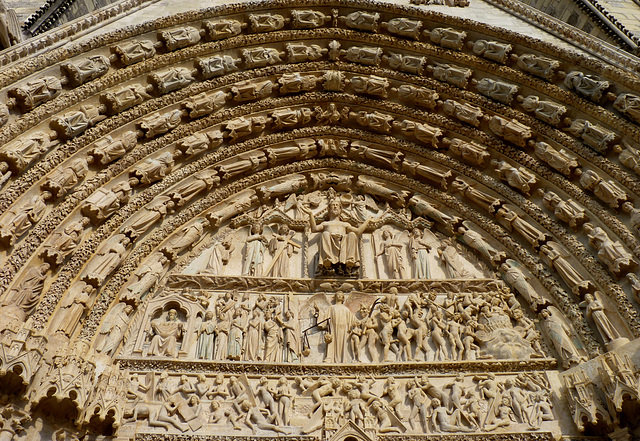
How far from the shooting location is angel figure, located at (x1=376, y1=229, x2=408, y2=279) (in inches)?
271

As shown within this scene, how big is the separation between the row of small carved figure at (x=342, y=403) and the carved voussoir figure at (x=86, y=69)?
3020 millimetres

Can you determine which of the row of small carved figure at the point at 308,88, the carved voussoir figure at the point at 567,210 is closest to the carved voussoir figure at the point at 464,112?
the row of small carved figure at the point at 308,88

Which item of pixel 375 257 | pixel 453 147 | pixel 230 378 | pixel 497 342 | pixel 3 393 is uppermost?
pixel 453 147

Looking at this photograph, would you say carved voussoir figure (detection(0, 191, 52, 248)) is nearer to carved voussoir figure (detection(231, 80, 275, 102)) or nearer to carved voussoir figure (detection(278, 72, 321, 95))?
carved voussoir figure (detection(231, 80, 275, 102))

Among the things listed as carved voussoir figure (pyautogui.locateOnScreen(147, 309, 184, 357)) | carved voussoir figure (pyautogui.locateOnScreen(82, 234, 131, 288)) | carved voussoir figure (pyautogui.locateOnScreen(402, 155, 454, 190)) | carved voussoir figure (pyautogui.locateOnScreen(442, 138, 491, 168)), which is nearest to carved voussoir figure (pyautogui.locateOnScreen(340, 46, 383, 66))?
carved voussoir figure (pyautogui.locateOnScreen(402, 155, 454, 190))

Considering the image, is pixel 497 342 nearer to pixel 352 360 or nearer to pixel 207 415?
pixel 352 360

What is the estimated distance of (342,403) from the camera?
18.8ft

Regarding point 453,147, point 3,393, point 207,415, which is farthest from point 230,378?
point 453,147

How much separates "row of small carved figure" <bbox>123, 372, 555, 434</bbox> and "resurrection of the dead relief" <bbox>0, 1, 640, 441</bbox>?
0.07ft

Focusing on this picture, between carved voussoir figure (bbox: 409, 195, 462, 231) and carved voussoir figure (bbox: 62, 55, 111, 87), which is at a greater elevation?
carved voussoir figure (bbox: 62, 55, 111, 87)

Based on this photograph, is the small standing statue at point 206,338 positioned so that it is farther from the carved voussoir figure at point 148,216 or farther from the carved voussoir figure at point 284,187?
the carved voussoir figure at point 284,187

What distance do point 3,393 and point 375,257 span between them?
3920 mm

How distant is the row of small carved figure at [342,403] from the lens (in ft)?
18.2

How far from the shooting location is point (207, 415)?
18.4 feet
